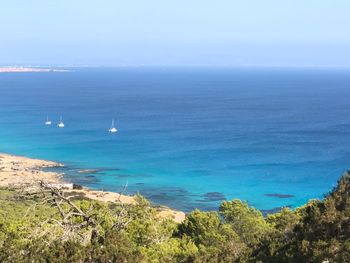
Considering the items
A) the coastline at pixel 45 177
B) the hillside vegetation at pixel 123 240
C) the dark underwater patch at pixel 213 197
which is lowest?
the dark underwater patch at pixel 213 197

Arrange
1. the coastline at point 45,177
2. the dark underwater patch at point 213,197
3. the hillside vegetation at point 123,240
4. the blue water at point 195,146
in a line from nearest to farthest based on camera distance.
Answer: the hillside vegetation at point 123,240, the coastline at point 45,177, the dark underwater patch at point 213,197, the blue water at point 195,146

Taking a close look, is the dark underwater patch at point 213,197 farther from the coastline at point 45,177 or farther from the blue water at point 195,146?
the coastline at point 45,177

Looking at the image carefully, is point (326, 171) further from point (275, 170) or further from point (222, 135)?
point (222, 135)

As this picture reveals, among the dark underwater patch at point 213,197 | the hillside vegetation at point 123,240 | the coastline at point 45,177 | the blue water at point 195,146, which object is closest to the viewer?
the hillside vegetation at point 123,240

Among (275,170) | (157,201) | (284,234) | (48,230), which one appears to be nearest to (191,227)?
(284,234)

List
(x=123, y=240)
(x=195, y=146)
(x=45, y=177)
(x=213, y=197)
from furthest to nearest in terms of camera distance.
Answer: (x=195, y=146) < (x=45, y=177) < (x=213, y=197) < (x=123, y=240)

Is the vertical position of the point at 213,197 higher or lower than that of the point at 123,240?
lower

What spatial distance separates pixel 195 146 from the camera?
254 ft

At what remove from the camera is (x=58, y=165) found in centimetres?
6481

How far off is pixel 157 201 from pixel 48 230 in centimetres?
4171

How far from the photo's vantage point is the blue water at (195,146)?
57031mm

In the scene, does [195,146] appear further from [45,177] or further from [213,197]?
[45,177]

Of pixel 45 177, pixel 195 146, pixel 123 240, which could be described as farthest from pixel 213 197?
pixel 123 240

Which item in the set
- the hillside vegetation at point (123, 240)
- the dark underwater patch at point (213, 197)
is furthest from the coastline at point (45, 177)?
the hillside vegetation at point (123, 240)
